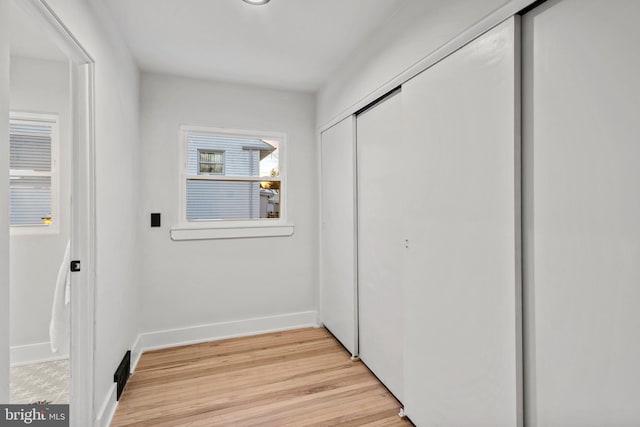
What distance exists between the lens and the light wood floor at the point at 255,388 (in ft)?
6.07

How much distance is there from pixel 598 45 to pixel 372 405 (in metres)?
2.03

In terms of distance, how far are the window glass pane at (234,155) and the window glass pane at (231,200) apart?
0.39 feet

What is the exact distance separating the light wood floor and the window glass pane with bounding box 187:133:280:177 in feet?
5.33

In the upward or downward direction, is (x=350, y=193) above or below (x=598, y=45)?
below

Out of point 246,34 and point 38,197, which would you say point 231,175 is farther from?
point 38,197

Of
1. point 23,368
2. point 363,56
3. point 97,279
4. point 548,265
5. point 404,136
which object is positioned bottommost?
point 23,368

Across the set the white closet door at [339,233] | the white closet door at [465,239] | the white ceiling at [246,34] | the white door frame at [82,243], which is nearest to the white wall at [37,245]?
the white ceiling at [246,34]

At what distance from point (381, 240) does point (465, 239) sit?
80cm

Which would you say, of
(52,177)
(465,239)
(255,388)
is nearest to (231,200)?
(52,177)

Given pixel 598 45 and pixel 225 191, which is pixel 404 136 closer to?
pixel 598 45

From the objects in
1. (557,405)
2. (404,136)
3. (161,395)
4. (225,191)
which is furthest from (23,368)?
(557,405)

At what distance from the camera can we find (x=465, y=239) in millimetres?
1388

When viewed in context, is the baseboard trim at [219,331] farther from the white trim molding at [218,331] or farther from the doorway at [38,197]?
the doorway at [38,197]

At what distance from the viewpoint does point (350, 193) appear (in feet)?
8.29
